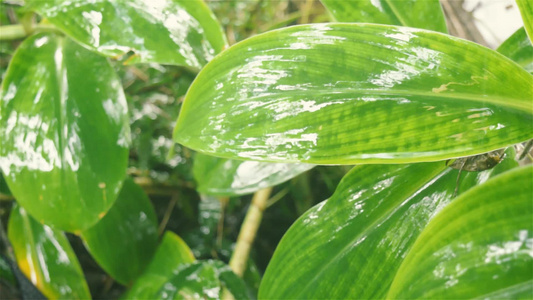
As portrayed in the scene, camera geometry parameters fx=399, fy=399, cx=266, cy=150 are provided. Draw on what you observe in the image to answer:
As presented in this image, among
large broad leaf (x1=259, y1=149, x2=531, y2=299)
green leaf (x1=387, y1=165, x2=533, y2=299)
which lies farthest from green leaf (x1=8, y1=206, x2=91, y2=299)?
green leaf (x1=387, y1=165, x2=533, y2=299)

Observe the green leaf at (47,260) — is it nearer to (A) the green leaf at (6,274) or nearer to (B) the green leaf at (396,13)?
(A) the green leaf at (6,274)

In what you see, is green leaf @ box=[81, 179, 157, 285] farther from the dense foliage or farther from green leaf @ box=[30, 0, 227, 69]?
green leaf @ box=[30, 0, 227, 69]

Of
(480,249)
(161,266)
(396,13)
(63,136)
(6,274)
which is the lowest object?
(6,274)

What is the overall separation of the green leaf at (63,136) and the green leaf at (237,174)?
137 millimetres

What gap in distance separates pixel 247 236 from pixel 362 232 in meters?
0.36

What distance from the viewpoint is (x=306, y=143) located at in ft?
0.99

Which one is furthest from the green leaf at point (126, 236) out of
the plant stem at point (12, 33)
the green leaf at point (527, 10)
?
the green leaf at point (527, 10)

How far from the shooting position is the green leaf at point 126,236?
25.4 inches

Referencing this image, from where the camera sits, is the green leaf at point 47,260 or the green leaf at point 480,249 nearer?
the green leaf at point 480,249

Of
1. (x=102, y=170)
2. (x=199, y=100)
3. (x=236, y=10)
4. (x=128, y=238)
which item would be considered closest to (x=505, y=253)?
(x=199, y=100)

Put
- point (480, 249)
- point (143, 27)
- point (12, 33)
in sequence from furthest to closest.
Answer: point (12, 33), point (143, 27), point (480, 249)

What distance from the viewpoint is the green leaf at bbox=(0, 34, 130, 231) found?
1.64 ft

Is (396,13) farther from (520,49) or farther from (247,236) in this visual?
(247,236)

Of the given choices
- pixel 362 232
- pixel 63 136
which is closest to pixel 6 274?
pixel 63 136
